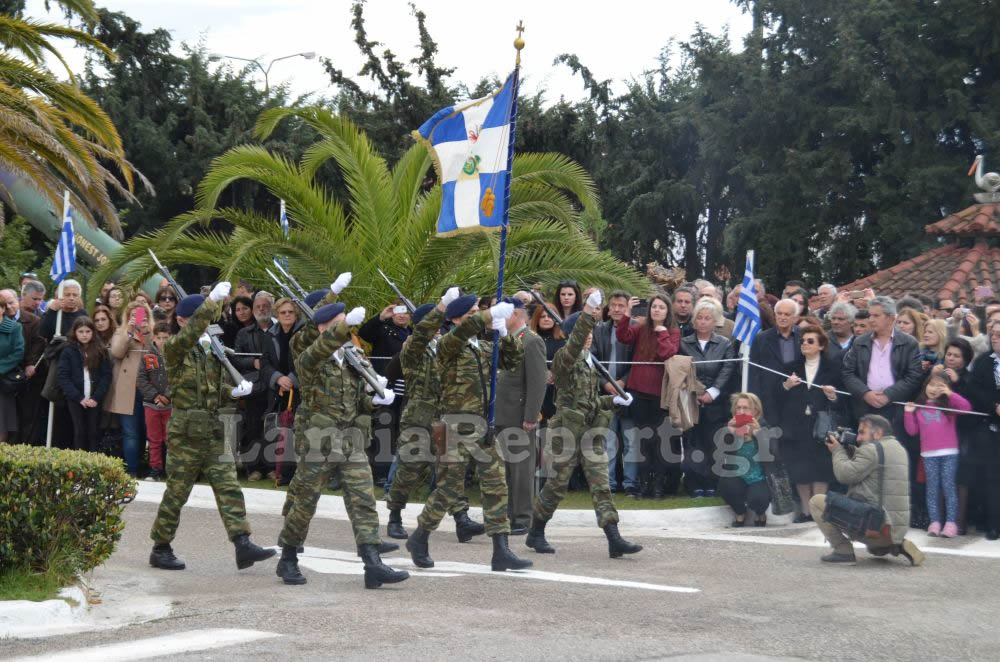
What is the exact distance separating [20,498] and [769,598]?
15.0ft

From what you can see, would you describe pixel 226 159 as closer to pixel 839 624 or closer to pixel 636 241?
pixel 839 624

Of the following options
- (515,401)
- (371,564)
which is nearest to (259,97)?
(515,401)

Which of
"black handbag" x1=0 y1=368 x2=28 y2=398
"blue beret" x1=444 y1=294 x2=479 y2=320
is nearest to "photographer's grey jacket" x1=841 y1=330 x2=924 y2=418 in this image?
"blue beret" x1=444 y1=294 x2=479 y2=320

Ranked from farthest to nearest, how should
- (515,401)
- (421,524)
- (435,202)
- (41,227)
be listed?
(41,227)
(435,202)
(515,401)
(421,524)

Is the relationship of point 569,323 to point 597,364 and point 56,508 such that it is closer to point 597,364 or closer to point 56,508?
point 597,364

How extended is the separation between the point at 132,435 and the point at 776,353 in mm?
6656

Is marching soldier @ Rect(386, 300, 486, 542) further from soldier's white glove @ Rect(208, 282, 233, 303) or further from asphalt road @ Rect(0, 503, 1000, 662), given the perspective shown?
soldier's white glove @ Rect(208, 282, 233, 303)

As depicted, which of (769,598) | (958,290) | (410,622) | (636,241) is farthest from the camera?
(636,241)

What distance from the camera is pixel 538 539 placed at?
10.6 metres

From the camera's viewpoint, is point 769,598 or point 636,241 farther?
point 636,241

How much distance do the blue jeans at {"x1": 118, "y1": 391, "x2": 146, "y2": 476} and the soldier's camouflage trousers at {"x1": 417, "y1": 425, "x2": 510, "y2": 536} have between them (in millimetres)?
5382

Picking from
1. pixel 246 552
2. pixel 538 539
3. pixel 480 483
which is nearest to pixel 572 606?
pixel 480 483

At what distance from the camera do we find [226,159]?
51.6 ft

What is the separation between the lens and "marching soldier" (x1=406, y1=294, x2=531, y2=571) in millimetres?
9625
